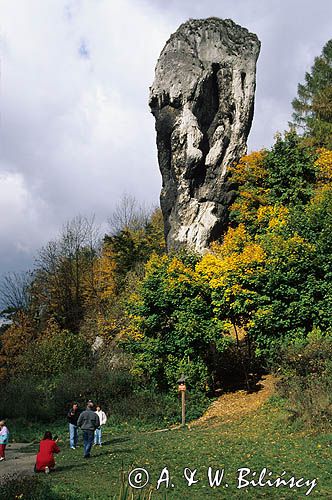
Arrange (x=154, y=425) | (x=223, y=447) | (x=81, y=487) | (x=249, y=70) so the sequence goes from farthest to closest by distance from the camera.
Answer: (x=249, y=70), (x=154, y=425), (x=223, y=447), (x=81, y=487)

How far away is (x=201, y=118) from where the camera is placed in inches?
1535

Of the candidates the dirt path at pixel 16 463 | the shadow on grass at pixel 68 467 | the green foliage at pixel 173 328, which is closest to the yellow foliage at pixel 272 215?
the green foliage at pixel 173 328

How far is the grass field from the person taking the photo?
911cm

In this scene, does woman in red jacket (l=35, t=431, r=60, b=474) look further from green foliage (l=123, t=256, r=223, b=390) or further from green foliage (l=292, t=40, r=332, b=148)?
green foliage (l=292, t=40, r=332, b=148)

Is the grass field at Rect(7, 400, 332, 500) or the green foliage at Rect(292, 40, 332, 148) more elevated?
the green foliage at Rect(292, 40, 332, 148)

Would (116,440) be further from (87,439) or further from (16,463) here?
(16,463)

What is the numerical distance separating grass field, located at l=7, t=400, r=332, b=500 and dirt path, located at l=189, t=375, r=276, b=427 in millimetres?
1725

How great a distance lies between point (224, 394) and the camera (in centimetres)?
2288

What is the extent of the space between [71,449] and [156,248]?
27.2 meters

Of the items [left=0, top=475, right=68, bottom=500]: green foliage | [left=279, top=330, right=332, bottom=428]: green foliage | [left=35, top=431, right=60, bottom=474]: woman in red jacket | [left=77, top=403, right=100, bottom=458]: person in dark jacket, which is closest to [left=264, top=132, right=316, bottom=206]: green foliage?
[left=279, top=330, right=332, bottom=428]: green foliage

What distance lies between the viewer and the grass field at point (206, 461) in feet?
29.9

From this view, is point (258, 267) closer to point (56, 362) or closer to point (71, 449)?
point (71, 449)

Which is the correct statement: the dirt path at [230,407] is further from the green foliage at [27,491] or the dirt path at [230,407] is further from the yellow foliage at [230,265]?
the green foliage at [27,491]

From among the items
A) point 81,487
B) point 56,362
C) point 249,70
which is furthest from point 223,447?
point 249,70
